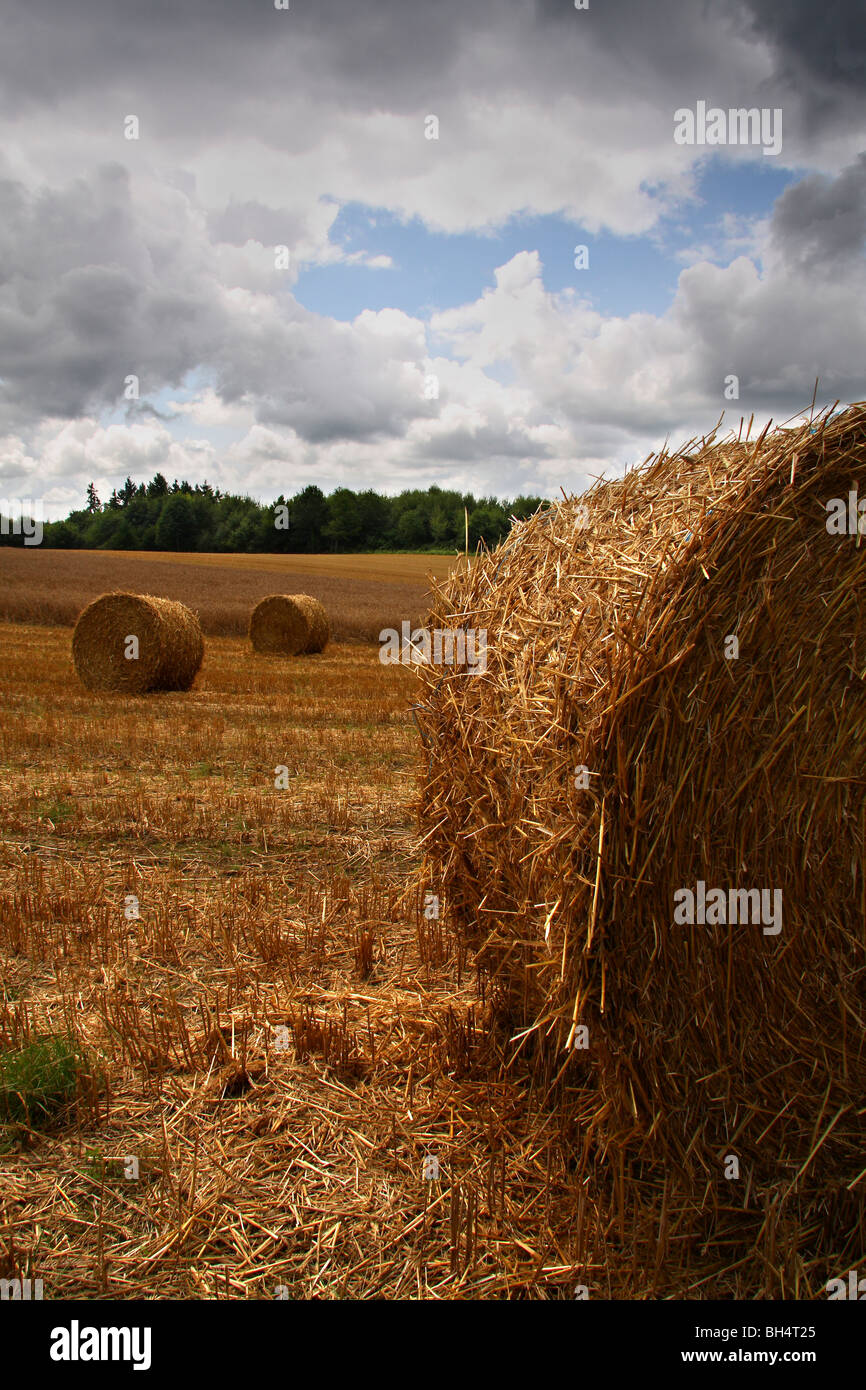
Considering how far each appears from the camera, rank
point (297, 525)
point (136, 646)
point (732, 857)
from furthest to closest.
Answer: point (297, 525) < point (136, 646) < point (732, 857)

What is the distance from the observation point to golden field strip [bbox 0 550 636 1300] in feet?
9.44

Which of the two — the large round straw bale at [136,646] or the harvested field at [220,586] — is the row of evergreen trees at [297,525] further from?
the large round straw bale at [136,646]

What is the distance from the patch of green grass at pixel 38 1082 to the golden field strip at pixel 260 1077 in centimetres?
7

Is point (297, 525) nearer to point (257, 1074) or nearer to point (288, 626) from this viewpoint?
point (288, 626)

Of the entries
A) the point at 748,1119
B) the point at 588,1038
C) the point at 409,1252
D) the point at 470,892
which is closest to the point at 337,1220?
the point at 409,1252

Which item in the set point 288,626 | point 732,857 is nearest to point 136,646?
point 288,626

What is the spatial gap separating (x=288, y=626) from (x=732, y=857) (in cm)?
1780

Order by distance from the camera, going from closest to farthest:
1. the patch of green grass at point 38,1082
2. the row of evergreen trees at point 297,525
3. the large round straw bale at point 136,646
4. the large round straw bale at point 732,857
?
1. the large round straw bale at point 732,857
2. the patch of green grass at point 38,1082
3. the large round straw bale at point 136,646
4. the row of evergreen trees at point 297,525

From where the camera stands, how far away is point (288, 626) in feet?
66.6

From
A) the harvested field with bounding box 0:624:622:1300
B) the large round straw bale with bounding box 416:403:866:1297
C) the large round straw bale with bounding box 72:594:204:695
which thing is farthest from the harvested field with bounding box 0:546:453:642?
the large round straw bale with bounding box 416:403:866:1297

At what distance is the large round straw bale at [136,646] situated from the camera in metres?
14.5

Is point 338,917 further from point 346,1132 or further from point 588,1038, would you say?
point 588,1038

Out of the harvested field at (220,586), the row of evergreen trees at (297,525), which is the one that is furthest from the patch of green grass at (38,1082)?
the row of evergreen trees at (297,525)

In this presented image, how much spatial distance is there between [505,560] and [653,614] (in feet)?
5.52
